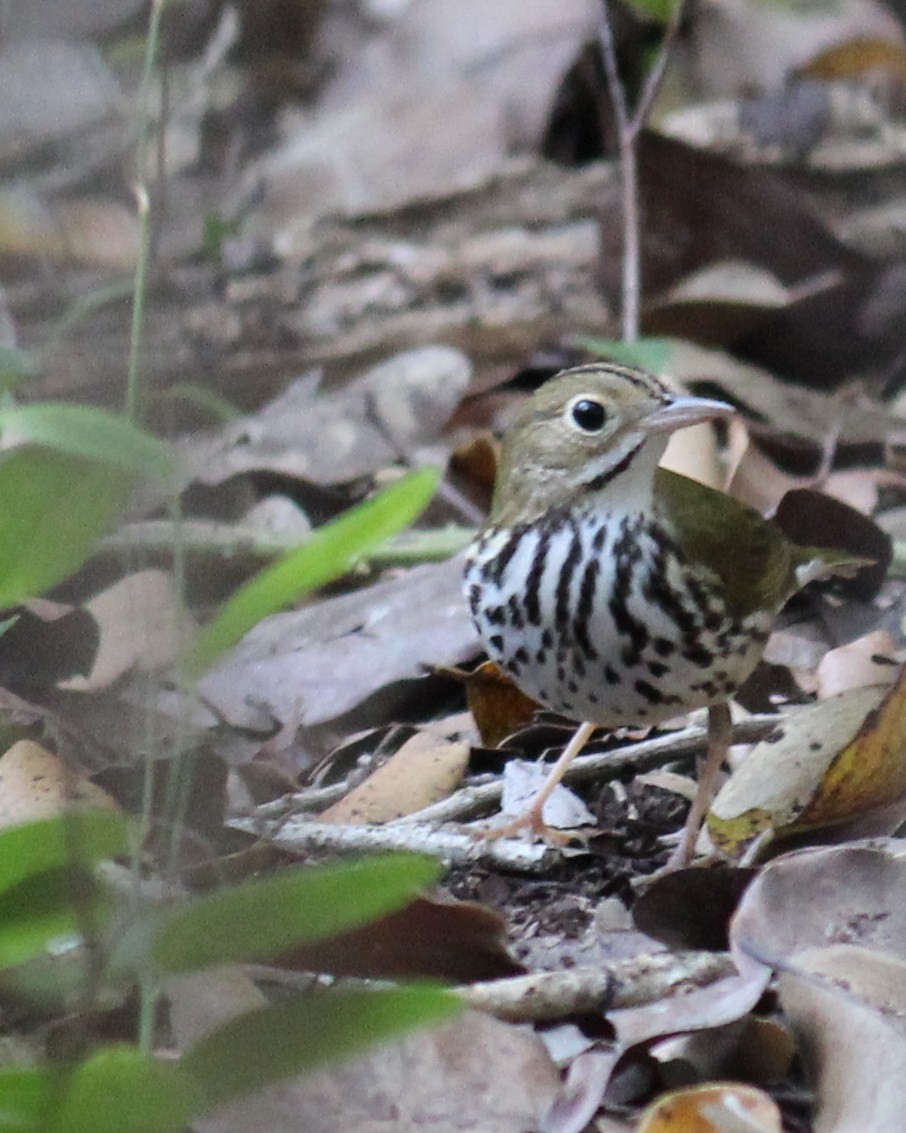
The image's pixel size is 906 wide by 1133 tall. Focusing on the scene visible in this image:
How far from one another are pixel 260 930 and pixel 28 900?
0.94 ft

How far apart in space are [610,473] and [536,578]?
8.5 inches

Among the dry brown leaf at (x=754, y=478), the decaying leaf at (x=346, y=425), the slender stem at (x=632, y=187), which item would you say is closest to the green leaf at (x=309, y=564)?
the dry brown leaf at (x=754, y=478)

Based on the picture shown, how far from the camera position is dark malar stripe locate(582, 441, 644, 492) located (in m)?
2.97

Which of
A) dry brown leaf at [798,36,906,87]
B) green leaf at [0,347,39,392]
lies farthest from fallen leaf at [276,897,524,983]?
dry brown leaf at [798,36,906,87]

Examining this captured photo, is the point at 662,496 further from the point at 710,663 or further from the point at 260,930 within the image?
the point at 260,930

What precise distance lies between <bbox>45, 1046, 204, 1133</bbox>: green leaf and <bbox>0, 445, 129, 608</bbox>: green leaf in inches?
14.5

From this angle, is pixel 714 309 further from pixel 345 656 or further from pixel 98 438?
pixel 98 438

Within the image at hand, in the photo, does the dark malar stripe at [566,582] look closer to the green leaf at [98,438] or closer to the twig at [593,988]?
the twig at [593,988]

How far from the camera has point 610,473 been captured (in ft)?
9.77

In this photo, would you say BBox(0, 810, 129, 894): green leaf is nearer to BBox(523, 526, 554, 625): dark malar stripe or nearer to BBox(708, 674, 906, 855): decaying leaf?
BBox(708, 674, 906, 855): decaying leaf

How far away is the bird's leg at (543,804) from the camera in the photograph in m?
2.92

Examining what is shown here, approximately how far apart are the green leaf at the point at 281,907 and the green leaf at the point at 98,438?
11.5 inches

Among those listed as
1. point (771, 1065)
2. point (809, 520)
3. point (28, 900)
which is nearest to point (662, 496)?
point (809, 520)

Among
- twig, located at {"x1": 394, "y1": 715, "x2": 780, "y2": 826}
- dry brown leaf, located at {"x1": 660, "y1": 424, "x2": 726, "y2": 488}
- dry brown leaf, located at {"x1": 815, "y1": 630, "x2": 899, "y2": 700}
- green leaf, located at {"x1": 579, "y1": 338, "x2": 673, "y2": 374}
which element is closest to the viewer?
twig, located at {"x1": 394, "y1": 715, "x2": 780, "y2": 826}
